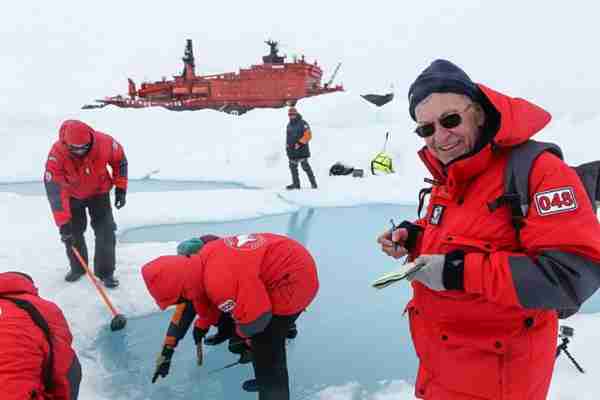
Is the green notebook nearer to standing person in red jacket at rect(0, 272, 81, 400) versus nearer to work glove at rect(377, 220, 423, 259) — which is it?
work glove at rect(377, 220, 423, 259)

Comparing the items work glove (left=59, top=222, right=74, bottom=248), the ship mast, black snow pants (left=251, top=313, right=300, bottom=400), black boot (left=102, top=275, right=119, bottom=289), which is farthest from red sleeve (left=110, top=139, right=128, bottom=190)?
the ship mast

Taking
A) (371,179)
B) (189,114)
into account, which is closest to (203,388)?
(371,179)

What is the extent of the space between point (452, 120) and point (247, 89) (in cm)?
1747

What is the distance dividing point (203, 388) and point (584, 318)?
2.69 meters

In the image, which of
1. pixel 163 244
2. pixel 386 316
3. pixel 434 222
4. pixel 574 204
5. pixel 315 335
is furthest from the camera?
pixel 163 244

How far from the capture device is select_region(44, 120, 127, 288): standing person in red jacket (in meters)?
3.27

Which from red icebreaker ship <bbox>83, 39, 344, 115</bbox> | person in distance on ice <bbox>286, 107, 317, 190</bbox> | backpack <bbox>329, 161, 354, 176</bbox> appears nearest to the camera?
person in distance on ice <bbox>286, 107, 317, 190</bbox>

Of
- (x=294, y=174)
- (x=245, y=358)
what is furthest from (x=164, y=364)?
(x=294, y=174)

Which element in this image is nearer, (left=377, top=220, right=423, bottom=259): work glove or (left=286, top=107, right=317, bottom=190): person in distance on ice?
(left=377, top=220, right=423, bottom=259): work glove

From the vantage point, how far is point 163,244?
4.45 m

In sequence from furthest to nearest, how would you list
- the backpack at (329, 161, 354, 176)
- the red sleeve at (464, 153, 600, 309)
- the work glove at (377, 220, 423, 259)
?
the backpack at (329, 161, 354, 176), the work glove at (377, 220, 423, 259), the red sleeve at (464, 153, 600, 309)

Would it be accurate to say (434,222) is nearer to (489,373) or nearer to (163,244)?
(489,373)

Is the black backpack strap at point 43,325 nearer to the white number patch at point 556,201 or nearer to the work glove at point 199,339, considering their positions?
the work glove at point 199,339

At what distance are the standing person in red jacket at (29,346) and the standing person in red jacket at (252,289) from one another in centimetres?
52
